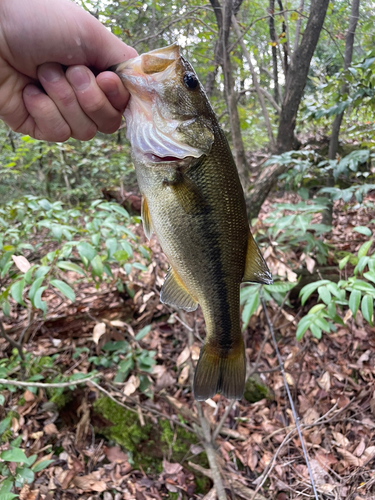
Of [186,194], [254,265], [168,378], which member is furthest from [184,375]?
[186,194]

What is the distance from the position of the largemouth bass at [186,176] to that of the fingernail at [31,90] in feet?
1.43

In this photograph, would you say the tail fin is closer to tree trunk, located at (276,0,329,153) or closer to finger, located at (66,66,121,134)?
finger, located at (66,66,121,134)

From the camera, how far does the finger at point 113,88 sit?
129 cm

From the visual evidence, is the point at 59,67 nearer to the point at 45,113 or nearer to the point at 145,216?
the point at 45,113

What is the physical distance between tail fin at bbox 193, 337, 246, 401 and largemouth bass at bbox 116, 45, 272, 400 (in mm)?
303

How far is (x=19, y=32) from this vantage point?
1256 millimetres

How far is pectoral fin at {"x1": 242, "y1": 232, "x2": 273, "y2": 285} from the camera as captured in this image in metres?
1.29

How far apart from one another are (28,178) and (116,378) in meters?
8.01

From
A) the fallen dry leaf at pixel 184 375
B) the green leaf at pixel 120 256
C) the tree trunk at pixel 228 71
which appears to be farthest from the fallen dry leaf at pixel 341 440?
the tree trunk at pixel 228 71

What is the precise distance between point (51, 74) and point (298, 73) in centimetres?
437

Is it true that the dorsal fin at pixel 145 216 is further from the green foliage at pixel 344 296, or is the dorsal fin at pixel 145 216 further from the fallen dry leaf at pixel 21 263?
the green foliage at pixel 344 296

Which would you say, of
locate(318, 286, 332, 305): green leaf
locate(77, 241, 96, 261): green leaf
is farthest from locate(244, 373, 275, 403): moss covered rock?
locate(77, 241, 96, 261): green leaf

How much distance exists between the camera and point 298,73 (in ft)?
15.3

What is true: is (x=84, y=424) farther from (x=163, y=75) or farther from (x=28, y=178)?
(x=28, y=178)
